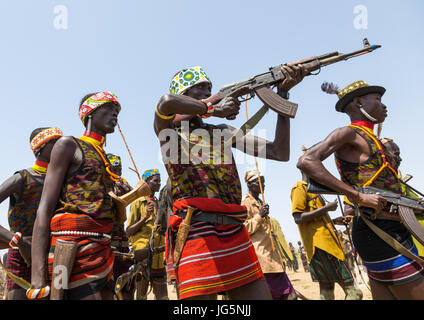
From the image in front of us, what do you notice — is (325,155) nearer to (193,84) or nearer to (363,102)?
(363,102)

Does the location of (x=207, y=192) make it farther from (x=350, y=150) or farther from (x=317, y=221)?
(x=317, y=221)

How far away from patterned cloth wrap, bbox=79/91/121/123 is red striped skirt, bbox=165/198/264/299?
1.41 meters

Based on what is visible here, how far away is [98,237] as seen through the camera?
2.86m

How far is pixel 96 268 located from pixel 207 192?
1.09 meters

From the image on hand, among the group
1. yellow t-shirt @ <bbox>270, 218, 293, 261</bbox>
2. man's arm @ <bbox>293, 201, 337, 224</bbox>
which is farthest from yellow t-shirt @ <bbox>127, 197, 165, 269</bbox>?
man's arm @ <bbox>293, 201, 337, 224</bbox>

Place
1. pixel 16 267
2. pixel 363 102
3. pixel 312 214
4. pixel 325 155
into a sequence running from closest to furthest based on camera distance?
pixel 325 155, pixel 16 267, pixel 363 102, pixel 312 214

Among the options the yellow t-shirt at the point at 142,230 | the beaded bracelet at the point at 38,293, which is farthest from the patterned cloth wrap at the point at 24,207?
the yellow t-shirt at the point at 142,230

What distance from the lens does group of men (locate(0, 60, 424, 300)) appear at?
2609 mm

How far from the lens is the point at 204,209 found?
2.61 metres

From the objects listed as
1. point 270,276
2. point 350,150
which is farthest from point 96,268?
point 270,276

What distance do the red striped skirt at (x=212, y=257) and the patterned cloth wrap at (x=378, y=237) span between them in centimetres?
131

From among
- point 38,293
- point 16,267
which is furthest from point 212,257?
point 16,267

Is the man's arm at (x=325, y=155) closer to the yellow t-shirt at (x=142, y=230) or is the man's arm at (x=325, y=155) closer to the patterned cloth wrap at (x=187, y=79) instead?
the patterned cloth wrap at (x=187, y=79)

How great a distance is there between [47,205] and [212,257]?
1.36 m
